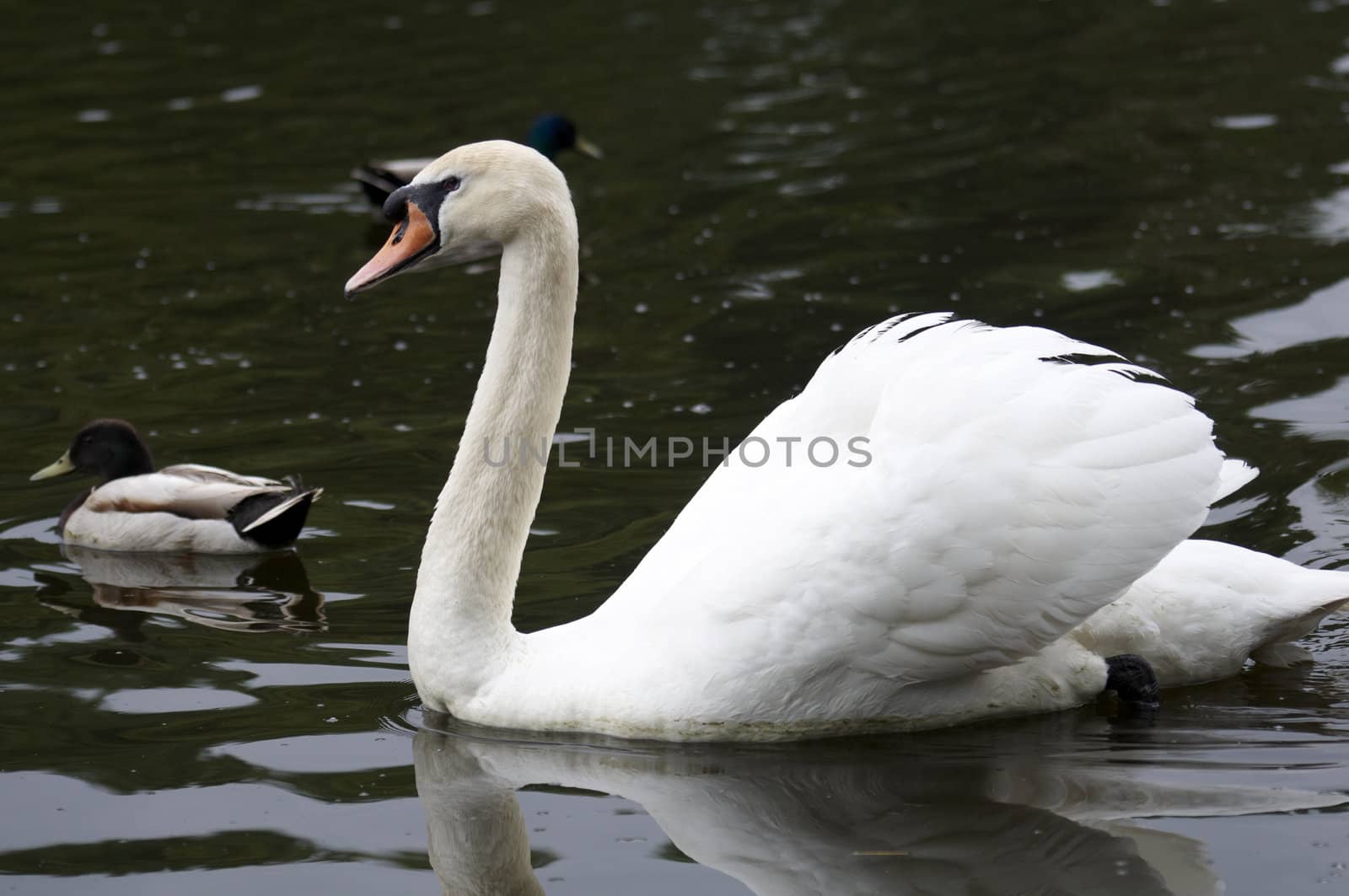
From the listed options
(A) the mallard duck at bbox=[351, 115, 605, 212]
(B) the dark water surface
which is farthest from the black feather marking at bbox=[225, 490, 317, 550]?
(A) the mallard duck at bbox=[351, 115, 605, 212]

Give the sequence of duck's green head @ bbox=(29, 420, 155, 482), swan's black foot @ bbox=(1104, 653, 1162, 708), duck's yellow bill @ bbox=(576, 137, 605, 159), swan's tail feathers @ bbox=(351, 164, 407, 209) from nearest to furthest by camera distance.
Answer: swan's black foot @ bbox=(1104, 653, 1162, 708) → duck's green head @ bbox=(29, 420, 155, 482) → swan's tail feathers @ bbox=(351, 164, 407, 209) → duck's yellow bill @ bbox=(576, 137, 605, 159)

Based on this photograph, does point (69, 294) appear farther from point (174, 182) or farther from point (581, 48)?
point (581, 48)

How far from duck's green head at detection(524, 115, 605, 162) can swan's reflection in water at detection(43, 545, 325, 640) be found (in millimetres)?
8218

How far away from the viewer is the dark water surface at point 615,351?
5.05 m

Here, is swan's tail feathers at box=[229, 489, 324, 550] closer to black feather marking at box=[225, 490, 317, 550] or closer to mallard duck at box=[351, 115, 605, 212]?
black feather marking at box=[225, 490, 317, 550]

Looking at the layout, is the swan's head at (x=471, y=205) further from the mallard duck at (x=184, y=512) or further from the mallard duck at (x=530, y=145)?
the mallard duck at (x=530, y=145)

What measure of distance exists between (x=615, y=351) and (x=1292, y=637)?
540 cm

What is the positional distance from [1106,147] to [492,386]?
10032 mm

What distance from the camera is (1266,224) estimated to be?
39.9 feet

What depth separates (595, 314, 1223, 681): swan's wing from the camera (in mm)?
5242

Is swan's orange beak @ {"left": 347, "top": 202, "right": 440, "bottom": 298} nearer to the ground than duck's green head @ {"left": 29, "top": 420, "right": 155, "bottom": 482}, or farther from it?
farther from it

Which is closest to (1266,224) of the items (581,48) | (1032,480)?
(1032,480)

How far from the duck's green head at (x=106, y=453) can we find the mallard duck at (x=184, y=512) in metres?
0.02

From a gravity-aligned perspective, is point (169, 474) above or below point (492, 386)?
below
